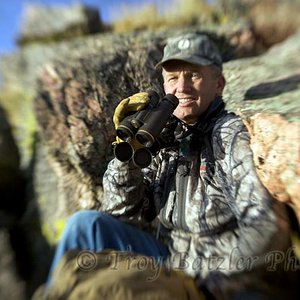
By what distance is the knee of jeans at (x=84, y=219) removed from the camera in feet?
6.83

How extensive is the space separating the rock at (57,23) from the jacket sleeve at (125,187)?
666 centimetres

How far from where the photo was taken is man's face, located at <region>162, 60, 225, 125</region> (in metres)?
2.39

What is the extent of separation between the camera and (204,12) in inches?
330

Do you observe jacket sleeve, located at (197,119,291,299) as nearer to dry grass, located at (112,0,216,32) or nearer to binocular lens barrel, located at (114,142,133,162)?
binocular lens barrel, located at (114,142,133,162)

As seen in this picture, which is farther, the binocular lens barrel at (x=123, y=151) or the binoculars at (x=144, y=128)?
the binocular lens barrel at (x=123, y=151)

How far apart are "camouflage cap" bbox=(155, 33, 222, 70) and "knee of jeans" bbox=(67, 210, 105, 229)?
1152 millimetres

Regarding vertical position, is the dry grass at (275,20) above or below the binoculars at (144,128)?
above

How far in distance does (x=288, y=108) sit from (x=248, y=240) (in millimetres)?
1485

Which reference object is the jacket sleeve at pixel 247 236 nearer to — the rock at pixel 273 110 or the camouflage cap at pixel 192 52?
the rock at pixel 273 110

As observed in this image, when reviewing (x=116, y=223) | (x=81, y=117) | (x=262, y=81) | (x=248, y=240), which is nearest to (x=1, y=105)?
(x=81, y=117)

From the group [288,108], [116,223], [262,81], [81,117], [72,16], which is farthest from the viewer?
[72,16]

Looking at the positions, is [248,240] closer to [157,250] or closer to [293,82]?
[157,250]

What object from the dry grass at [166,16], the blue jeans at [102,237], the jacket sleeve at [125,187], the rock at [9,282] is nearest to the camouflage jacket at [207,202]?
the jacket sleeve at [125,187]

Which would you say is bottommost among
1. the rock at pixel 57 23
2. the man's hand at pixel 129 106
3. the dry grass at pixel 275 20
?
the man's hand at pixel 129 106
